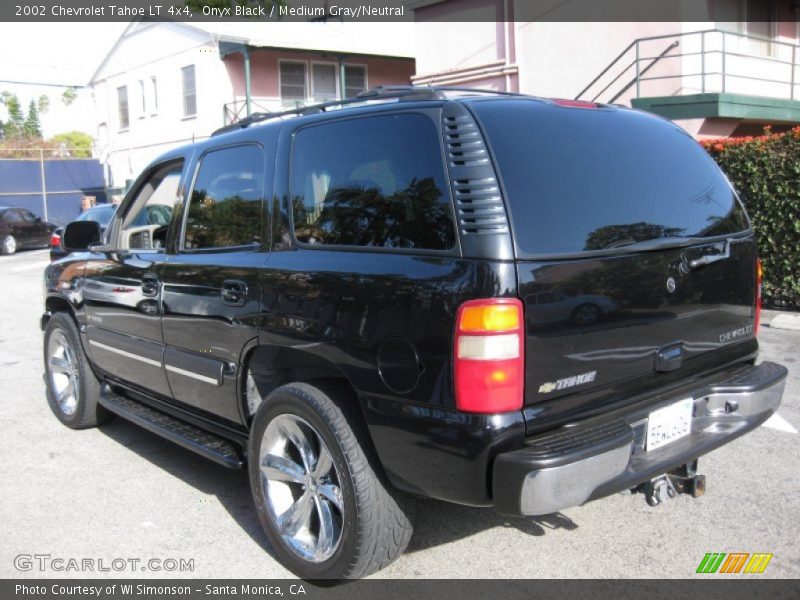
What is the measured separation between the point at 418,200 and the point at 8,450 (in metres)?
3.90

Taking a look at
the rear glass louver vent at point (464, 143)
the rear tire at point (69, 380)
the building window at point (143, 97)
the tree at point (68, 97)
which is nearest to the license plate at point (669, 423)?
the rear glass louver vent at point (464, 143)

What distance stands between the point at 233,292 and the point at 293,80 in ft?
74.4

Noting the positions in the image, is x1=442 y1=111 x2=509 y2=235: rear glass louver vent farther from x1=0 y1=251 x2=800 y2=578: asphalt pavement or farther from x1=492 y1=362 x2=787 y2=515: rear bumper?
x1=0 y1=251 x2=800 y2=578: asphalt pavement

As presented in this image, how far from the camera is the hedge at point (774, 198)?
844cm

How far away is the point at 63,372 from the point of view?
583 cm

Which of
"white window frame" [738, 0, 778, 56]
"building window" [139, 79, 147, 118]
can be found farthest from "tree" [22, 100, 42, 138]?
"white window frame" [738, 0, 778, 56]

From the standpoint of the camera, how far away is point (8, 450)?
5.31 meters

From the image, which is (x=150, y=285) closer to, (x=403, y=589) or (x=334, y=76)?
(x=403, y=589)

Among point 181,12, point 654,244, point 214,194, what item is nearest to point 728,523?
point 654,244

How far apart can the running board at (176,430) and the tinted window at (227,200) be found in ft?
3.44

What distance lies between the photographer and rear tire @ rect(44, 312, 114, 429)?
5.45 meters

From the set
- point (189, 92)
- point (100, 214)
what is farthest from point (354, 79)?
point (100, 214)

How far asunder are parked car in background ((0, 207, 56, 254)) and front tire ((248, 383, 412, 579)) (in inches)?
865

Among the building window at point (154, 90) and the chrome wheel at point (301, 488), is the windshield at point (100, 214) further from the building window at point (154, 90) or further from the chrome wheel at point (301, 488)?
the chrome wheel at point (301, 488)
